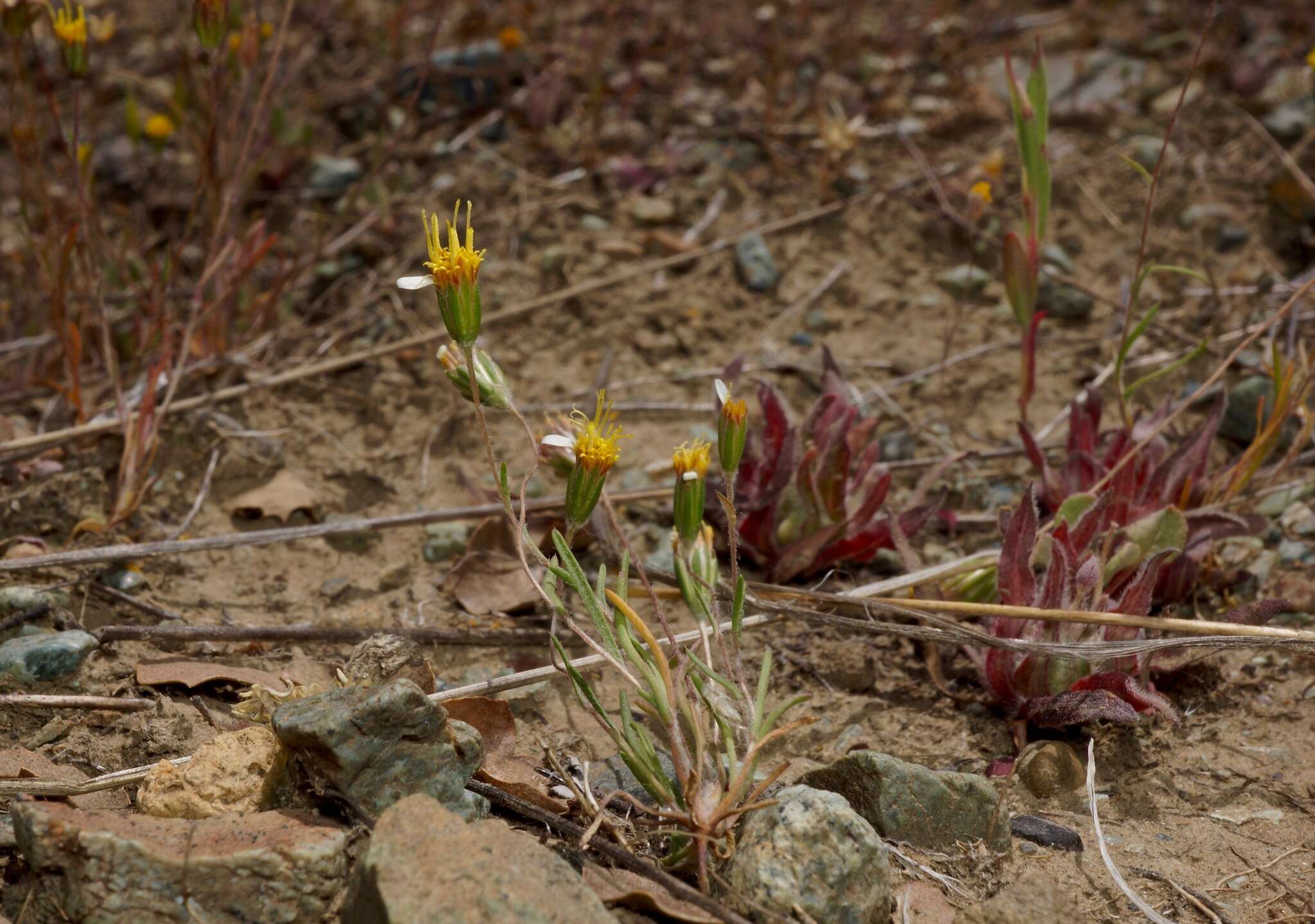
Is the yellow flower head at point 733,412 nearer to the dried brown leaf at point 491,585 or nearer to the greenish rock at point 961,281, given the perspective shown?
the dried brown leaf at point 491,585

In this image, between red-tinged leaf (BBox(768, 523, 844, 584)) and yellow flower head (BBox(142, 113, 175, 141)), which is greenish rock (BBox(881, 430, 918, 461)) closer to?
red-tinged leaf (BBox(768, 523, 844, 584))

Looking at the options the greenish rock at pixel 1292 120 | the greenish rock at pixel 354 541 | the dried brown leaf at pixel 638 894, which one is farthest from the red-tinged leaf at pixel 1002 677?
the greenish rock at pixel 1292 120

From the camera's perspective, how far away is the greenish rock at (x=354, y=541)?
8.84ft

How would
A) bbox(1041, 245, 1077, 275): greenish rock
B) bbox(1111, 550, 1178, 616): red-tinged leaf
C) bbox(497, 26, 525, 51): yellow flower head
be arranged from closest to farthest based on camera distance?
bbox(1111, 550, 1178, 616): red-tinged leaf, bbox(1041, 245, 1077, 275): greenish rock, bbox(497, 26, 525, 51): yellow flower head

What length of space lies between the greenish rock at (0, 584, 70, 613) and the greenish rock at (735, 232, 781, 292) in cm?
225

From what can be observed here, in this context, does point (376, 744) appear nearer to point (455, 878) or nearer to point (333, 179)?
point (455, 878)

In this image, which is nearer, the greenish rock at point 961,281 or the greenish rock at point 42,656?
the greenish rock at point 42,656

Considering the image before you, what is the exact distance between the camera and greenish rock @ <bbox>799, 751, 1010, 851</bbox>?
176 centimetres

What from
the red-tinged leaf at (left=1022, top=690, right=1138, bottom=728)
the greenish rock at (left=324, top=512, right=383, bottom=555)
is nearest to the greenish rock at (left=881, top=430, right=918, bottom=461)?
the red-tinged leaf at (left=1022, top=690, right=1138, bottom=728)

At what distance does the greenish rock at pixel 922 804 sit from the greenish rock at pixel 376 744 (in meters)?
0.64

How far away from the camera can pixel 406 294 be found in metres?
3.56

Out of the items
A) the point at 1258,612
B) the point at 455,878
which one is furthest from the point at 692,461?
the point at 1258,612

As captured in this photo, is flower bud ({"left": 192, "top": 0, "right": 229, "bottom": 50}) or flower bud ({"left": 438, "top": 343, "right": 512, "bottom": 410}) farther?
flower bud ({"left": 192, "top": 0, "right": 229, "bottom": 50})

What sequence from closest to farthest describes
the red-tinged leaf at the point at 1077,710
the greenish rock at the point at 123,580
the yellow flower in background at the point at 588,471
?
the yellow flower in background at the point at 588,471, the red-tinged leaf at the point at 1077,710, the greenish rock at the point at 123,580
